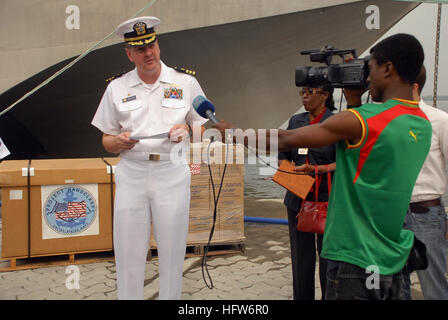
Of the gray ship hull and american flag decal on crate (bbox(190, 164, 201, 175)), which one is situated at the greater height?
the gray ship hull

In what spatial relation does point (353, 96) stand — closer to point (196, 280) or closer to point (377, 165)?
point (377, 165)

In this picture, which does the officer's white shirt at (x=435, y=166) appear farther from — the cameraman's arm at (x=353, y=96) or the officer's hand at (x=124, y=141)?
the officer's hand at (x=124, y=141)

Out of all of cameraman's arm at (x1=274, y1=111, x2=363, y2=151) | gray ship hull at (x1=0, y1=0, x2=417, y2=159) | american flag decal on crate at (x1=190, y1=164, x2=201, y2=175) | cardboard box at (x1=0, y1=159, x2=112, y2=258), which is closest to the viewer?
cameraman's arm at (x1=274, y1=111, x2=363, y2=151)

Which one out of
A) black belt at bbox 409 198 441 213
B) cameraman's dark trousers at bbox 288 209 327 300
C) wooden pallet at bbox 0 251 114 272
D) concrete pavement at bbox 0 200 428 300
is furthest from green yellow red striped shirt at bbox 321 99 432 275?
wooden pallet at bbox 0 251 114 272

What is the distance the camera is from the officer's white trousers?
215cm

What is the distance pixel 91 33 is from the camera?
7465mm

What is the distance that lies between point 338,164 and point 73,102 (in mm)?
8239

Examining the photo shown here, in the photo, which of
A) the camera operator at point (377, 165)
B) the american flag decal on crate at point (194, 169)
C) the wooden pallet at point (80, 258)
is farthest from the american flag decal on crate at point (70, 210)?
the camera operator at point (377, 165)

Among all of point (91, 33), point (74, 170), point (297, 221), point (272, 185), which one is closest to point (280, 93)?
point (272, 185)

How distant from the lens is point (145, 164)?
218cm

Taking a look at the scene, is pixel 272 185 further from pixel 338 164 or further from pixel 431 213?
pixel 338 164

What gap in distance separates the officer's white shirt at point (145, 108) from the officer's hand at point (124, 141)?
50mm

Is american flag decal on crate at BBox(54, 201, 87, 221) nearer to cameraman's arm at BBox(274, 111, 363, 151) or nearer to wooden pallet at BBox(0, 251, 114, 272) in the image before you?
wooden pallet at BBox(0, 251, 114, 272)

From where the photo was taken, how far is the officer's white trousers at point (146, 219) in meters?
2.15
